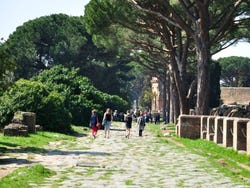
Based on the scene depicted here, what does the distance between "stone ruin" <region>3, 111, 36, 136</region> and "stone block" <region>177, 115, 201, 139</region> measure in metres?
7.20

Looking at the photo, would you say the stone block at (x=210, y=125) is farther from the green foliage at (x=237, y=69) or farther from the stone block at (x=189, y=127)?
the green foliage at (x=237, y=69)

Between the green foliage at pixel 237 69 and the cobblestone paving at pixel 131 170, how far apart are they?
3064 inches

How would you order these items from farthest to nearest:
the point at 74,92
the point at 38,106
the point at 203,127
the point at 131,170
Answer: the point at 74,92
the point at 38,106
the point at 203,127
the point at 131,170

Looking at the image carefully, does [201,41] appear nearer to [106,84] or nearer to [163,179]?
[163,179]

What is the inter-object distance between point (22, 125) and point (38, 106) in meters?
5.08

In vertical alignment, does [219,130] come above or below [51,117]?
below

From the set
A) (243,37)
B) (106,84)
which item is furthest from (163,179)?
(106,84)

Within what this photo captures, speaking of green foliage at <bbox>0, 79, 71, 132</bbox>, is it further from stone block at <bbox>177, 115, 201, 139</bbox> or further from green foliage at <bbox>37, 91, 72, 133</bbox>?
stone block at <bbox>177, 115, 201, 139</bbox>

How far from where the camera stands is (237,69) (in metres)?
94.4

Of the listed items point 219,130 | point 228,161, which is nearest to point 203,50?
point 219,130

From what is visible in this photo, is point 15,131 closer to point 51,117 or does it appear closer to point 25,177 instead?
point 51,117

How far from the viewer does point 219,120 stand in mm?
21672

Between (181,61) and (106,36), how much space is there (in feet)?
17.5

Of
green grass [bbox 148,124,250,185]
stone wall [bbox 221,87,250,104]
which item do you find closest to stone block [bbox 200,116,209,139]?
green grass [bbox 148,124,250,185]
